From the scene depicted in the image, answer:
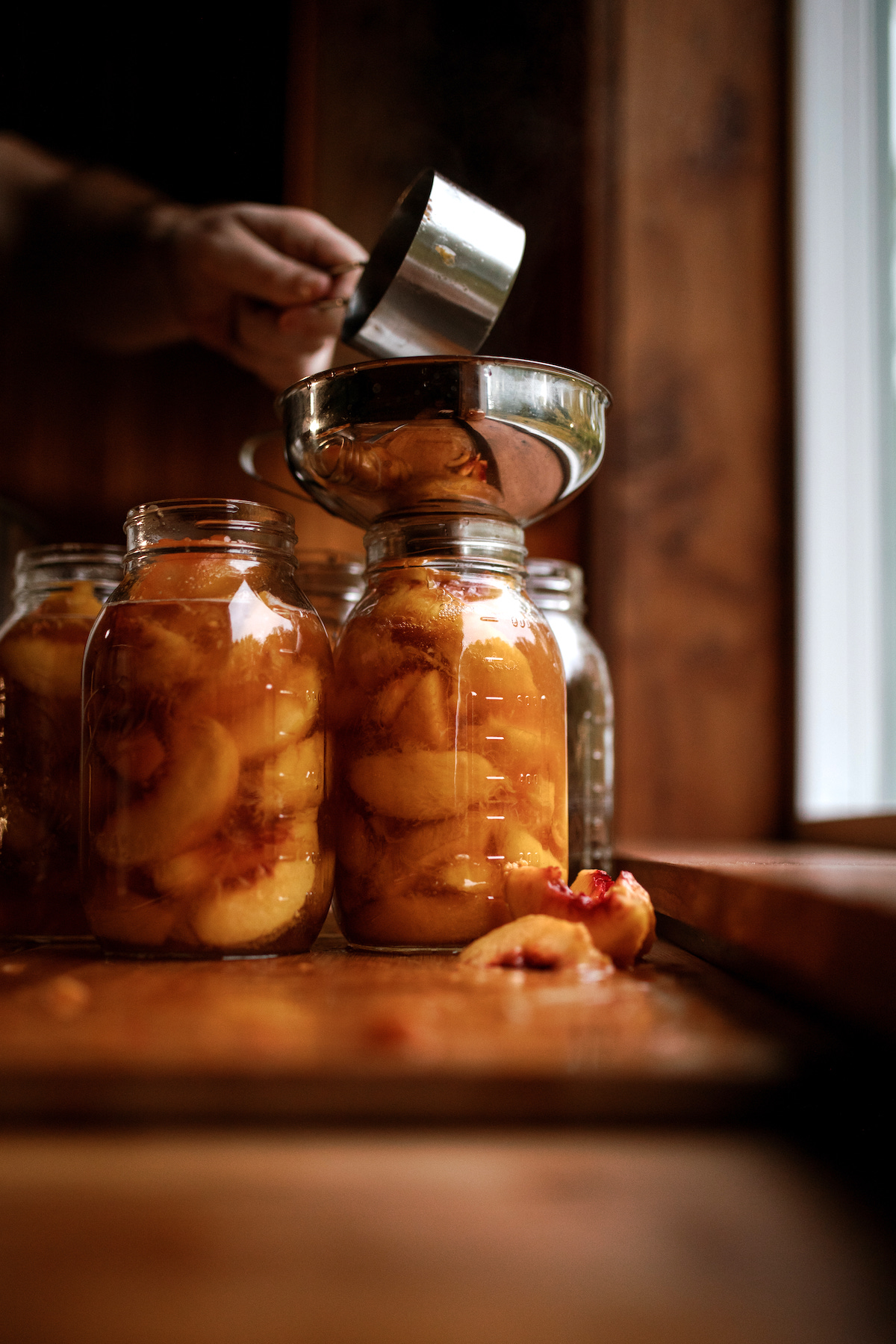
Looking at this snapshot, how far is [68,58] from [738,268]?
2.98ft

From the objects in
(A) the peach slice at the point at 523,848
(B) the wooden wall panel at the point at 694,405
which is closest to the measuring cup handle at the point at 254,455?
(A) the peach slice at the point at 523,848

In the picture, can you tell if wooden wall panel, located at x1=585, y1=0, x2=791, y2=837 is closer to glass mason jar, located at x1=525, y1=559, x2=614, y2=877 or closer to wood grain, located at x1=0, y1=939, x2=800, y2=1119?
glass mason jar, located at x1=525, y1=559, x2=614, y2=877

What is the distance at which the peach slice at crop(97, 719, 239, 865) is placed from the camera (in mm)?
524

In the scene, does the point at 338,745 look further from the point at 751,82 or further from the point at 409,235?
the point at 751,82

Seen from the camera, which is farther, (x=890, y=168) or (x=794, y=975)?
(x=890, y=168)

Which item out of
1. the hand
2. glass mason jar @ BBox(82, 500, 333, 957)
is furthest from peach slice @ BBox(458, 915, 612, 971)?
the hand

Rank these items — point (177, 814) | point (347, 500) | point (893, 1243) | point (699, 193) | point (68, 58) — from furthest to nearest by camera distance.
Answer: point (699, 193)
point (68, 58)
point (347, 500)
point (177, 814)
point (893, 1243)

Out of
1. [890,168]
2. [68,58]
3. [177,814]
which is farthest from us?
[890,168]

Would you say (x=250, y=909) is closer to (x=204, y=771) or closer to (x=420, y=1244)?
(x=204, y=771)

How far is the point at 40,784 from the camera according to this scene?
635 mm

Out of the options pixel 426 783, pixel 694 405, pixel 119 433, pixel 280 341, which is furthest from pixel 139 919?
pixel 694 405

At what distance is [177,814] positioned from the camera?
1.72 feet

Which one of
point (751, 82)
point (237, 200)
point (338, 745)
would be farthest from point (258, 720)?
point (751, 82)

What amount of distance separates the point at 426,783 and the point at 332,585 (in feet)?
0.91
